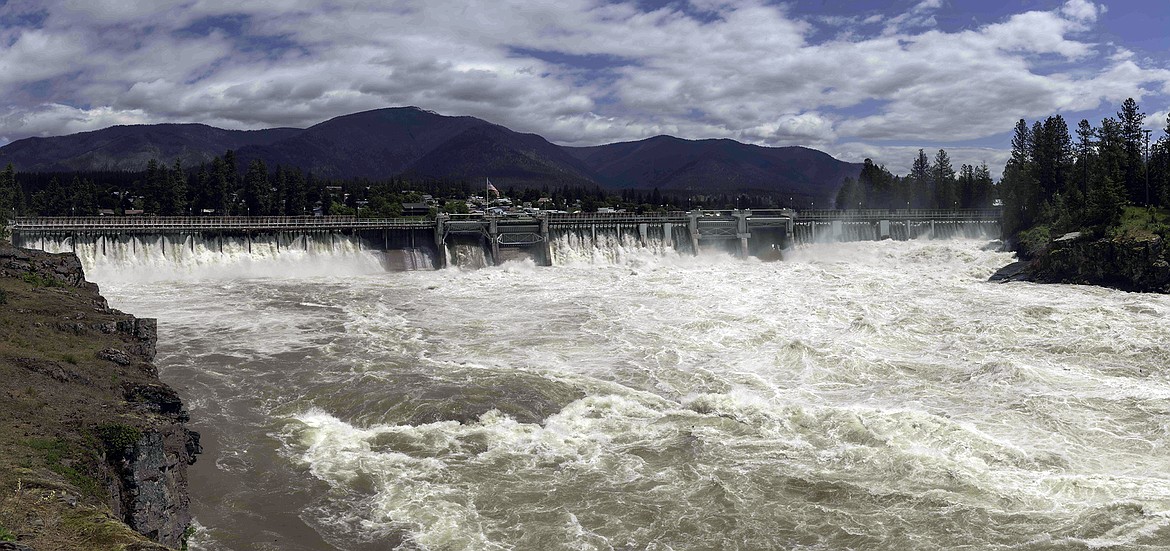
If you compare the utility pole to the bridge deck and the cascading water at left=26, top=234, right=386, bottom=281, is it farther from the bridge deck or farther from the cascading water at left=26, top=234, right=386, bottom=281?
the cascading water at left=26, top=234, right=386, bottom=281

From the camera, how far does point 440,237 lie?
8131 centimetres

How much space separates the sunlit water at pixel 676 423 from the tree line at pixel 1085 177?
25397mm

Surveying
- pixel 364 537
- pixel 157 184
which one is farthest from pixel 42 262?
pixel 157 184

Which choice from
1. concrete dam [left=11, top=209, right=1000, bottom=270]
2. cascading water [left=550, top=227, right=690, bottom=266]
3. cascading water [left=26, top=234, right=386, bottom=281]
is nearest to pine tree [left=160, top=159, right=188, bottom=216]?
concrete dam [left=11, top=209, right=1000, bottom=270]

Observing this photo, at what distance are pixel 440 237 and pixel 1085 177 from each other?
262 feet

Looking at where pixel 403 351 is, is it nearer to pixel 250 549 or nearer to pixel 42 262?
pixel 42 262

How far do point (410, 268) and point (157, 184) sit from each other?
56626 millimetres

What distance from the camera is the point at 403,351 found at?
132ft

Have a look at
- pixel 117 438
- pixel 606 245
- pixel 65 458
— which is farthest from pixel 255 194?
pixel 65 458

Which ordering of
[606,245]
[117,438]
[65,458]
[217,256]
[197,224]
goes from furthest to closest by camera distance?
[606,245] → [197,224] → [217,256] → [117,438] → [65,458]

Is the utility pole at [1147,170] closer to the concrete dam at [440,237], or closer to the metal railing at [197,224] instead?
the concrete dam at [440,237]

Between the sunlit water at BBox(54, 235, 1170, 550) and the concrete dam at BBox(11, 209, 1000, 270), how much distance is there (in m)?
17.9

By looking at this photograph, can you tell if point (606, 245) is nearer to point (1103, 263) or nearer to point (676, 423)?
point (1103, 263)

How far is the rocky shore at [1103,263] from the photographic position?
62.5 meters
